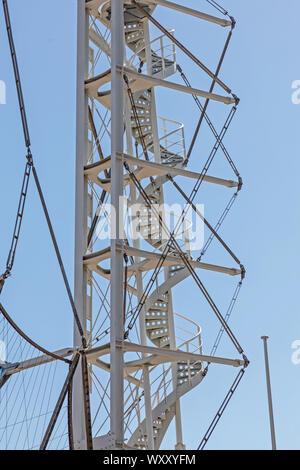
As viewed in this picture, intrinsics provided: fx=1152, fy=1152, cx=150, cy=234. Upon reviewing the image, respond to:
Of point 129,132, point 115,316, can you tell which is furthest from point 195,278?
point 129,132

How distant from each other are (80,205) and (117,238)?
7.20ft

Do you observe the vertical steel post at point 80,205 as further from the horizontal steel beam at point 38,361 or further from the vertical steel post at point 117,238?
the horizontal steel beam at point 38,361

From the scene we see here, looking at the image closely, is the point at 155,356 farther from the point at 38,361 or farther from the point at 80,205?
the point at 80,205

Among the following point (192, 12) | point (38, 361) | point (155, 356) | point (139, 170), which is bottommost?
point (38, 361)

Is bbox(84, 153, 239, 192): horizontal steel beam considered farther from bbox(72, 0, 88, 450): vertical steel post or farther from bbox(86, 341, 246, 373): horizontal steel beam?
bbox(86, 341, 246, 373): horizontal steel beam

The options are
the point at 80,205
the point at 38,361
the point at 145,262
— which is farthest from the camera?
the point at 80,205

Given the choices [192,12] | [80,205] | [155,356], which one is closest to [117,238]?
[80,205]

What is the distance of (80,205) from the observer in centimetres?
3141

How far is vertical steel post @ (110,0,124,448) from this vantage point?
27531mm

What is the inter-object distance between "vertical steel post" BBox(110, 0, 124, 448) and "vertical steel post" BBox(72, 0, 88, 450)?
3.71 feet

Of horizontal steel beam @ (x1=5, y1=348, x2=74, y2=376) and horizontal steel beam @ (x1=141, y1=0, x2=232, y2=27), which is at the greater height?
horizontal steel beam @ (x1=141, y1=0, x2=232, y2=27)

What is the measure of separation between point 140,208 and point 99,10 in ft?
20.8

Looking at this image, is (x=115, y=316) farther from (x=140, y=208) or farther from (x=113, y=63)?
(x=113, y=63)

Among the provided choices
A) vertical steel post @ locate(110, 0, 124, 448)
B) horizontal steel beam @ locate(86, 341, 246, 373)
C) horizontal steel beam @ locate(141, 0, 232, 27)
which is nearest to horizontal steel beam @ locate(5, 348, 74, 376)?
vertical steel post @ locate(110, 0, 124, 448)
